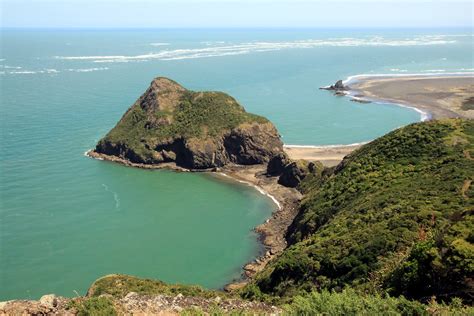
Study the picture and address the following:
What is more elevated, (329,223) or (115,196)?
(329,223)

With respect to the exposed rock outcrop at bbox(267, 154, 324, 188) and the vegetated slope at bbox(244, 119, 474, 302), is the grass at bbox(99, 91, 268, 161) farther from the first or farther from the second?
the vegetated slope at bbox(244, 119, 474, 302)

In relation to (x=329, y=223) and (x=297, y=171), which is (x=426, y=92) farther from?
(x=329, y=223)

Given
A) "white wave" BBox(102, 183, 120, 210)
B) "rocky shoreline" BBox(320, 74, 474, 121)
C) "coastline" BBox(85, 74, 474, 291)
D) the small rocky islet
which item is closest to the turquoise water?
"white wave" BBox(102, 183, 120, 210)

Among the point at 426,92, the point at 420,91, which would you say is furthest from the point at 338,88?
the point at 426,92

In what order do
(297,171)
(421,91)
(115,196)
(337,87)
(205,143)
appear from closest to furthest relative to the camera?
(115,196)
(297,171)
(205,143)
(421,91)
(337,87)

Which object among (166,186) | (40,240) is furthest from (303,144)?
(40,240)

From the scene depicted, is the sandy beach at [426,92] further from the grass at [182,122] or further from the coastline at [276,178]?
the grass at [182,122]

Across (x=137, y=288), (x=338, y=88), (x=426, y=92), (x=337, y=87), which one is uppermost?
(x=337, y=87)
